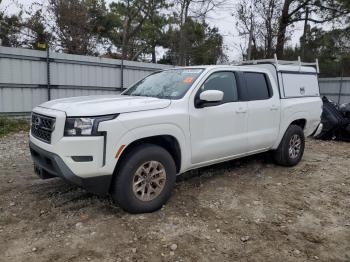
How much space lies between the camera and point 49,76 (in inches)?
408

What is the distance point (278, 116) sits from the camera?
572 centimetres

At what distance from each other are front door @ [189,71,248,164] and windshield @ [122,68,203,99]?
0.20 metres

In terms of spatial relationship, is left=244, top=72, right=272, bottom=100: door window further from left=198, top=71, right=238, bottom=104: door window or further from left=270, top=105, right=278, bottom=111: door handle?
left=198, top=71, right=238, bottom=104: door window

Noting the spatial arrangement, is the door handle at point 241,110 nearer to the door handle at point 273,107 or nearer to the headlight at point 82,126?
the door handle at point 273,107

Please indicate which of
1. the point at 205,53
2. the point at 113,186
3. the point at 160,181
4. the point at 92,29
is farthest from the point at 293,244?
the point at 205,53

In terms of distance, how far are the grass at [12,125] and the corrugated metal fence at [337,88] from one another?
1552cm

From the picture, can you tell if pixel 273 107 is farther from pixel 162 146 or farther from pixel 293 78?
pixel 162 146

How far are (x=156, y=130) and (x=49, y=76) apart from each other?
25.0ft

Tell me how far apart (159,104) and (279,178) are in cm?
275

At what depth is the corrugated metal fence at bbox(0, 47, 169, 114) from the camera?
960 cm

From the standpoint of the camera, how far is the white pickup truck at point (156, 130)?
349cm

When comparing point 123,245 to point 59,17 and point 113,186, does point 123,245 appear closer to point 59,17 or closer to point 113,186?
point 113,186

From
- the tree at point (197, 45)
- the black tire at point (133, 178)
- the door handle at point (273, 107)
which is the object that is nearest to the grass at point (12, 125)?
the black tire at point (133, 178)

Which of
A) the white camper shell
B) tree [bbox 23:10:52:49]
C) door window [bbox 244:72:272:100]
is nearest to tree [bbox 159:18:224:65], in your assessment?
tree [bbox 23:10:52:49]
